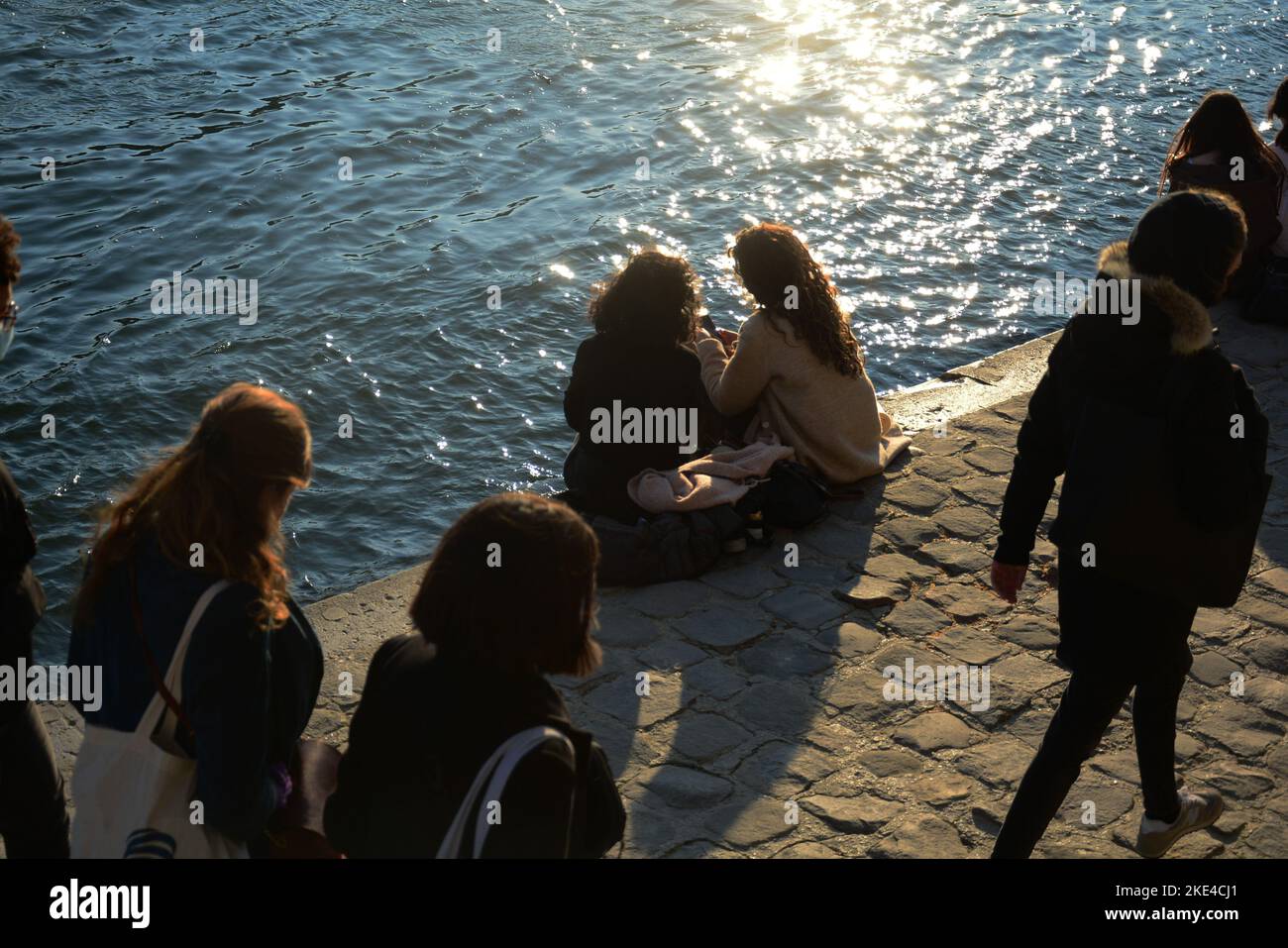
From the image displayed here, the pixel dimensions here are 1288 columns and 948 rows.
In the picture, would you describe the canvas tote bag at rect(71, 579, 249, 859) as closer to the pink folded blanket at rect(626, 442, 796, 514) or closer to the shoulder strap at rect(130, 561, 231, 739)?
the shoulder strap at rect(130, 561, 231, 739)

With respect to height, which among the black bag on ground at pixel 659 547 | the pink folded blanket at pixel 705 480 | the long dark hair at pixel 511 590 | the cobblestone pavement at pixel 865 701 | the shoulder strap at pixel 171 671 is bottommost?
the cobblestone pavement at pixel 865 701

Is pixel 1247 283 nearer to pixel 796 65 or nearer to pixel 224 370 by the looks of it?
pixel 224 370

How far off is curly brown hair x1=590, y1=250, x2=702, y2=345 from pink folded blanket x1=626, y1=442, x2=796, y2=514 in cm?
66

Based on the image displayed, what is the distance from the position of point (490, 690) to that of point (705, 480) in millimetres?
4078

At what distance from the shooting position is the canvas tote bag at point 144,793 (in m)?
3.05

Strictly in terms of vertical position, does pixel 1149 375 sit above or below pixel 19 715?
above

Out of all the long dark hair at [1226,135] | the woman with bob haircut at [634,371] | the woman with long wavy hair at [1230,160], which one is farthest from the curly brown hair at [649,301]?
the long dark hair at [1226,135]

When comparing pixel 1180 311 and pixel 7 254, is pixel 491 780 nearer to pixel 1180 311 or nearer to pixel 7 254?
pixel 7 254

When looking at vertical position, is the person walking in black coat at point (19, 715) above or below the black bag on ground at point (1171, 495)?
below

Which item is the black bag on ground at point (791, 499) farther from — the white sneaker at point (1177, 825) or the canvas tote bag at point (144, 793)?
the canvas tote bag at point (144, 793)

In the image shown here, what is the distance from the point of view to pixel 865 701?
5539 millimetres

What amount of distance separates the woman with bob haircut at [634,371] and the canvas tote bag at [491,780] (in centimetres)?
392

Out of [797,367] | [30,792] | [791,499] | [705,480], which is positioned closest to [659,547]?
[705,480]
